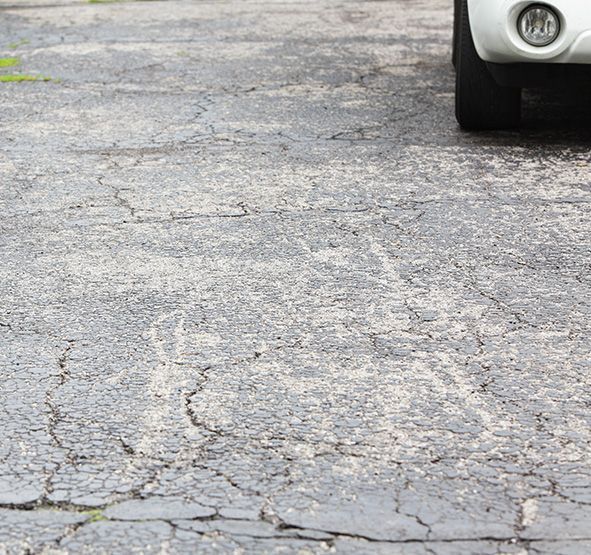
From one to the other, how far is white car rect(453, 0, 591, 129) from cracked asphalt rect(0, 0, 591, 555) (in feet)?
0.97

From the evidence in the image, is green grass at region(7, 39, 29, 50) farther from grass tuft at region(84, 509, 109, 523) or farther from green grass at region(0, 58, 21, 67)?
grass tuft at region(84, 509, 109, 523)

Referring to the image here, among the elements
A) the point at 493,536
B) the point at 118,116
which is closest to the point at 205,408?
the point at 493,536

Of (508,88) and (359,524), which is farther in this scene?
(508,88)

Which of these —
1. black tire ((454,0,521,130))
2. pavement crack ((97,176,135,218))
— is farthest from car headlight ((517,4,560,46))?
pavement crack ((97,176,135,218))

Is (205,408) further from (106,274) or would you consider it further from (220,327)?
(106,274)

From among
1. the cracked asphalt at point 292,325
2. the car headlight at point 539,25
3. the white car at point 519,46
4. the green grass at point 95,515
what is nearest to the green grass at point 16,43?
the cracked asphalt at point 292,325

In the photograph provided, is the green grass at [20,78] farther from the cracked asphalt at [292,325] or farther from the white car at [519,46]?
the white car at [519,46]

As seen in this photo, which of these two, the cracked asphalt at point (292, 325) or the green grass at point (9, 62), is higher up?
the cracked asphalt at point (292, 325)

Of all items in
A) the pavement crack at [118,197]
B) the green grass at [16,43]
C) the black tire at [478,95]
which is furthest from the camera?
the green grass at [16,43]

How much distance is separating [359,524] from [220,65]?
6100 millimetres

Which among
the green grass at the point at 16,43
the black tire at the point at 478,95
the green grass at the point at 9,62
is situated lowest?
the green grass at the point at 16,43

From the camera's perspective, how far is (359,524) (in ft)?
8.40

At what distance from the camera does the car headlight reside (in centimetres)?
540

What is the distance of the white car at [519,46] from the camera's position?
5355 millimetres
